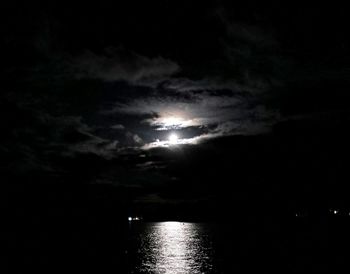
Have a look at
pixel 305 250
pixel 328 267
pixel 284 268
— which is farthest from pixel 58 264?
pixel 305 250

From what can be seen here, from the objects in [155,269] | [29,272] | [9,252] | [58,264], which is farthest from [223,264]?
[9,252]

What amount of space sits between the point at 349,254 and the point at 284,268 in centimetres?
3986

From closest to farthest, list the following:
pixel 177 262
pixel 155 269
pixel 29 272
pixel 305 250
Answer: pixel 29 272, pixel 155 269, pixel 177 262, pixel 305 250

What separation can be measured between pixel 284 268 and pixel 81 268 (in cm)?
6233

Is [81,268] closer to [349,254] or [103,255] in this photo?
[103,255]

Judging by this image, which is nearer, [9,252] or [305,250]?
[9,252]

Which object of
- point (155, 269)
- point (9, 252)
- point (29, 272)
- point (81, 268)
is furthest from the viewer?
point (9, 252)

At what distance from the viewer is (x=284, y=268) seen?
10125cm

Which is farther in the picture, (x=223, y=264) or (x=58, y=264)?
(x=223, y=264)

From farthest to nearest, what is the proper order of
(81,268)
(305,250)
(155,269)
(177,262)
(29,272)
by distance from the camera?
(305,250), (177,262), (155,269), (81,268), (29,272)

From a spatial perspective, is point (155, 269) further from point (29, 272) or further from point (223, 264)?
point (29, 272)

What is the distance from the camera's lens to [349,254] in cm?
12406

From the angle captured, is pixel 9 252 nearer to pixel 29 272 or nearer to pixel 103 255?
pixel 103 255

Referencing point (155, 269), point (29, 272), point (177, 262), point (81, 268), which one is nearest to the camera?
point (29, 272)
